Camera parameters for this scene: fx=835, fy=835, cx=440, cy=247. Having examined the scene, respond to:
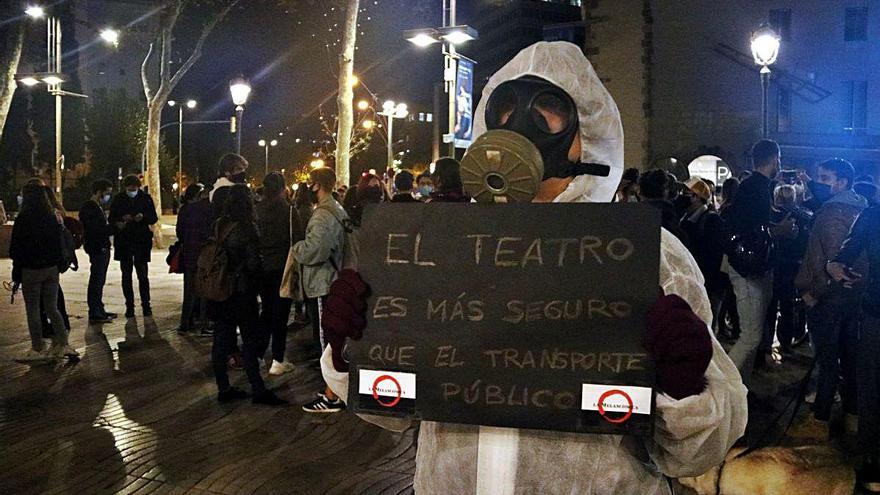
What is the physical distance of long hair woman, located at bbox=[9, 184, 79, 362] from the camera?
336 inches

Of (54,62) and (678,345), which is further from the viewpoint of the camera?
(54,62)

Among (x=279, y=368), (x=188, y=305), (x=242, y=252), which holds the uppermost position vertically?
(x=242, y=252)

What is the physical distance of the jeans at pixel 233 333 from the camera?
7.34m

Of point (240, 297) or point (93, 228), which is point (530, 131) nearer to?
point (240, 297)

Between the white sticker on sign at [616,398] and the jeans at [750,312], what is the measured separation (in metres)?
5.39

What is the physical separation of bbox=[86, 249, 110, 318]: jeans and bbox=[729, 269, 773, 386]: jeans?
8.51 m

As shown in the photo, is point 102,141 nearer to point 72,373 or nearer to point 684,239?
point 72,373

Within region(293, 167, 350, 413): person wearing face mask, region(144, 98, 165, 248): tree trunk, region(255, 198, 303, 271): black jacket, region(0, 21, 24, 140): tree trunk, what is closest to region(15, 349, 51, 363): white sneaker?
region(255, 198, 303, 271): black jacket

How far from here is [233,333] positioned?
7.55 metres

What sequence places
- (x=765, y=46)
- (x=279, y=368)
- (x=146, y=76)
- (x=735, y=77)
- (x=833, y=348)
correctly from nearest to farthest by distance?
(x=833, y=348), (x=279, y=368), (x=765, y=46), (x=146, y=76), (x=735, y=77)

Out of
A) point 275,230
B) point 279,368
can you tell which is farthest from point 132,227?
point 279,368

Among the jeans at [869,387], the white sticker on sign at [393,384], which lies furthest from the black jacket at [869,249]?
the white sticker on sign at [393,384]

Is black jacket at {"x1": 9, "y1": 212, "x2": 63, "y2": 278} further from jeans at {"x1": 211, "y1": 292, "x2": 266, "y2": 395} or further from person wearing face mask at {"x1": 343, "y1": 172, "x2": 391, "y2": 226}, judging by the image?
person wearing face mask at {"x1": 343, "y1": 172, "x2": 391, "y2": 226}

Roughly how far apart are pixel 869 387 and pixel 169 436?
5.04m
